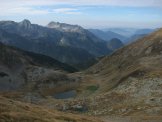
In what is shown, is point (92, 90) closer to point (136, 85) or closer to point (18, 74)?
point (18, 74)

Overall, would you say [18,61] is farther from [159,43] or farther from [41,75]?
[159,43]

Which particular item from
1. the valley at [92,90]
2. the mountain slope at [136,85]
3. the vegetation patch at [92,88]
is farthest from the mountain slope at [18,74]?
the mountain slope at [136,85]

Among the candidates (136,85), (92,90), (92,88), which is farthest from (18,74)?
(136,85)

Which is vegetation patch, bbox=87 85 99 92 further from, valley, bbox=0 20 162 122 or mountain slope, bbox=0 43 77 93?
mountain slope, bbox=0 43 77 93

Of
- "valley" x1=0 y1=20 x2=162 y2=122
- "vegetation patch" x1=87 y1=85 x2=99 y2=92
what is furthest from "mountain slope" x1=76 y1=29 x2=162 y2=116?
"vegetation patch" x1=87 y1=85 x2=99 y2=92

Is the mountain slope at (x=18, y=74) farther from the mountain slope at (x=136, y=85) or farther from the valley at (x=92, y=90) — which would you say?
the mountain slope at (x=136, y=85)

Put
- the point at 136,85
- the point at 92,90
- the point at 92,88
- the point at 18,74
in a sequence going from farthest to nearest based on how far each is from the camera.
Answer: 1. the point at 18,74
2. the point at 92,88
3. the point at 92,90
4. the point at 136,85

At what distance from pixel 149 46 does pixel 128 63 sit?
14369 millimetres

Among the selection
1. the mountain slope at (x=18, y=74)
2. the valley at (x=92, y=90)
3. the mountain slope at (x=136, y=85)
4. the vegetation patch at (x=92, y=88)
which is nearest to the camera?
the valley at (x=92, y=90)

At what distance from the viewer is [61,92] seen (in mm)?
153625

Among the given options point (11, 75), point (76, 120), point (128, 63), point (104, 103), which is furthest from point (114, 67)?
point (76, 120)

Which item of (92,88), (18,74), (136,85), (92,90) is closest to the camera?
(136,85)

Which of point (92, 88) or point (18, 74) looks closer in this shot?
point (92, 88)

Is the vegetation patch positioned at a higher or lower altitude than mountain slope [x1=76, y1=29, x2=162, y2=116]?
lower
